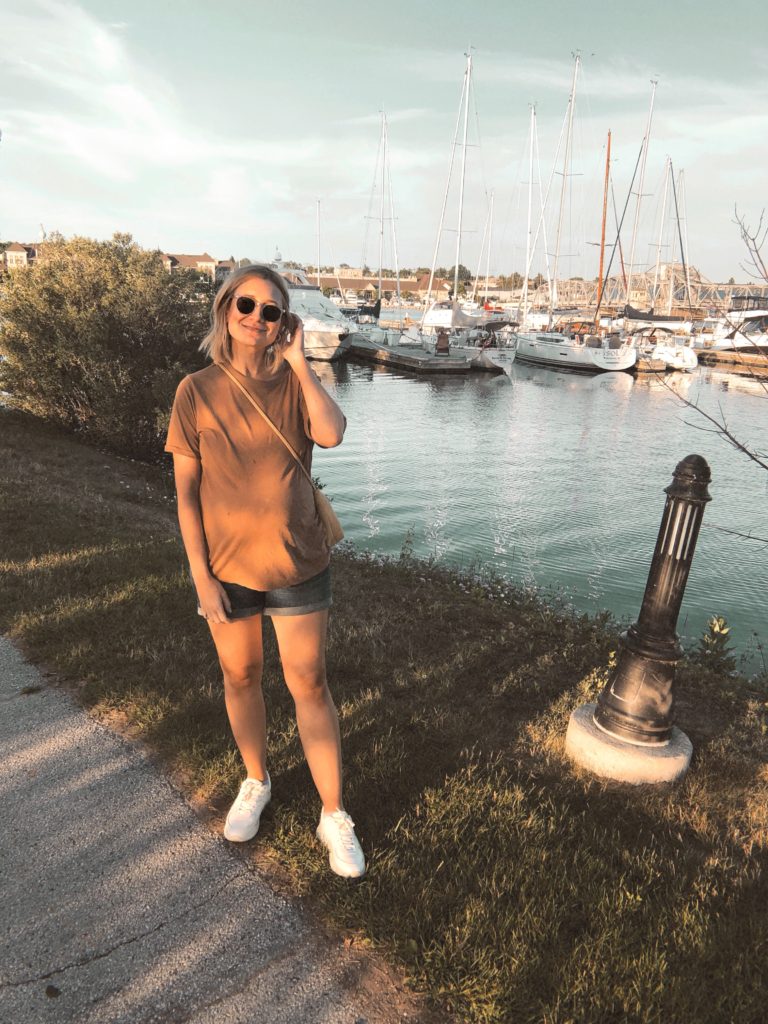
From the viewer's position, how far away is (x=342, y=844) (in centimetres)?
241

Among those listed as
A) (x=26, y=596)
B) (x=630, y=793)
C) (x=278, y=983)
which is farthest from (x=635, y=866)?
(x=26, y=596)

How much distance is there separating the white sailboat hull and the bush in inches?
1342

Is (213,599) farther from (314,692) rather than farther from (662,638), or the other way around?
(662,638)

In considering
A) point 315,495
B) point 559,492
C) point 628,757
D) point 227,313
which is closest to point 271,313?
point 227,313

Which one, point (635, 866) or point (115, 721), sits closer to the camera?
point (635, 866)

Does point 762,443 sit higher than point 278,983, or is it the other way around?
point 278,983

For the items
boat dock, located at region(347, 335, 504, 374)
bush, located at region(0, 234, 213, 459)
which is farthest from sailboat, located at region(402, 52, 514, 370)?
bush, located at region(0, 234, 213, 459)

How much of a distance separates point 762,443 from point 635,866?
2303cm

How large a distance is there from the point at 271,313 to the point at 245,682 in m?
1.41

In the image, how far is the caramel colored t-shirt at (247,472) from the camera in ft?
7.36

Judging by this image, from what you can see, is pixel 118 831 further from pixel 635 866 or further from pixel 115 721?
pixel 635 866

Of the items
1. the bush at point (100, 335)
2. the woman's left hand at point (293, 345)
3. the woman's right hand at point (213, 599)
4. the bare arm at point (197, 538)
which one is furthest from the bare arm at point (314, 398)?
the bush at point (100, 335)

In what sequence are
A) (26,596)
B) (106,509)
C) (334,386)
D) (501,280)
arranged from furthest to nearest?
(501,280) → (334,386) → (106,509) → (26,596)

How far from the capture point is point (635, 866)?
251 centimetres
